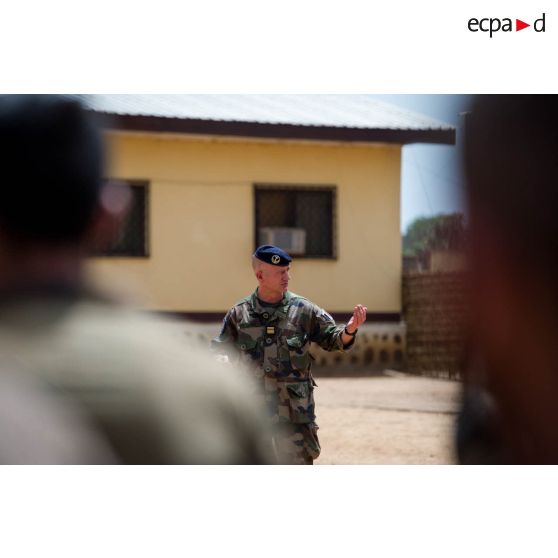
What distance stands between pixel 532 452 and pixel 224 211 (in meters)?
11.9

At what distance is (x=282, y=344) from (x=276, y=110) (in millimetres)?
9619

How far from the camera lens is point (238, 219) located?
13.6m

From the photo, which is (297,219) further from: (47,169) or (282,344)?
(47,169)

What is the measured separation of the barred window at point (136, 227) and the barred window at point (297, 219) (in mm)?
1557

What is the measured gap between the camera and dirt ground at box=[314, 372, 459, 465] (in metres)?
7.25

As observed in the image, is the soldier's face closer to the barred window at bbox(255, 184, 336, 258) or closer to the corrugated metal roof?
the corrugated metal roof

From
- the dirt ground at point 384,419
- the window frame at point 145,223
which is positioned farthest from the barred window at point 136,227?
the dirt ground at point 384,419

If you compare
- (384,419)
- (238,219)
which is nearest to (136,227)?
(238,219)

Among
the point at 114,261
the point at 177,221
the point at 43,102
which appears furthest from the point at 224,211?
the point at 43,102

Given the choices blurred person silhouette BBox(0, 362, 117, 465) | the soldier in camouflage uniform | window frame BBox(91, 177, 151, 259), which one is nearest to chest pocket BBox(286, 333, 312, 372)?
the soldier in camouflage uniform

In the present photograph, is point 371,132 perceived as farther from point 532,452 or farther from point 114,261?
point 532,452

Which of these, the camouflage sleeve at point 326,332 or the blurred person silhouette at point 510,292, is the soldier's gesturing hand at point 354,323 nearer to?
the camouflage sleeve at point 326,332

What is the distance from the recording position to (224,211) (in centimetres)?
1352

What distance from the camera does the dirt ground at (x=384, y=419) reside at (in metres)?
7.25
